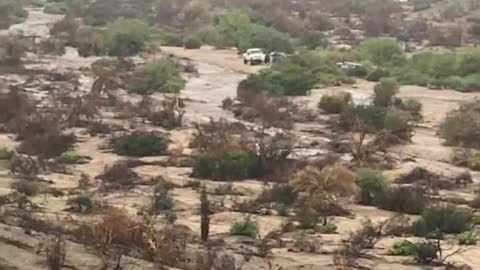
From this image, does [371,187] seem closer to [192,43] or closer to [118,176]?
[118,176]

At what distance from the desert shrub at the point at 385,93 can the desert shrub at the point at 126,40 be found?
16.4 metres

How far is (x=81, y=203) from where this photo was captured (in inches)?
818

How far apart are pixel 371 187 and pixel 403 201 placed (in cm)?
94

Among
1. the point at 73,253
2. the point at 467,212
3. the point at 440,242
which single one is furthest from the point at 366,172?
the point at 73,253

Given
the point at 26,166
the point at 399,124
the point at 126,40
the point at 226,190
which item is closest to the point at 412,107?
the point at 399,124

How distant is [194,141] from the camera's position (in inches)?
1108

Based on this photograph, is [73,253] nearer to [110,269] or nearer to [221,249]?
[110,269]

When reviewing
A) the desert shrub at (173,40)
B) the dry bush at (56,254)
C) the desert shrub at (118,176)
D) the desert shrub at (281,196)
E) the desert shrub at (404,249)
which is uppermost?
the dry bush at (56,254)

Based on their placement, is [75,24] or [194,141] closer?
[194,141]

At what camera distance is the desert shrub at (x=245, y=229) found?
61.6ft

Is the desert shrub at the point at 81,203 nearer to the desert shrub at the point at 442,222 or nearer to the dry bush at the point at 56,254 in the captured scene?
the dry bush at the point at 56,254

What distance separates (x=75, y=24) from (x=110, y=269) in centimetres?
4420

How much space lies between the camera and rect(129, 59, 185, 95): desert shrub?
3925 centimetres

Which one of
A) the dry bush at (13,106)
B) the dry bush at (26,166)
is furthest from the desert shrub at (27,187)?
the dry bush at (13,106)
